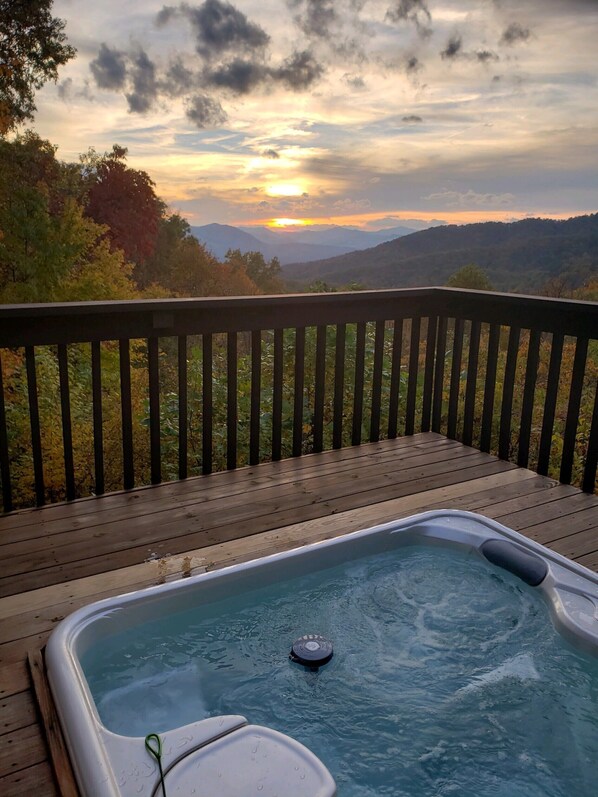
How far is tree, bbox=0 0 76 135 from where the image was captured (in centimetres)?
1143

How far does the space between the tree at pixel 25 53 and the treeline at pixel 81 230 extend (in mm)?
1175

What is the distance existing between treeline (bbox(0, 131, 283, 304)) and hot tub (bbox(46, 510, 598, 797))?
12635 millimetres

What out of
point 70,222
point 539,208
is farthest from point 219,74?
point 539,208

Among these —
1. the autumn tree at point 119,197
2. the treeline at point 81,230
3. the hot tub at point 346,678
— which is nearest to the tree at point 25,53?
the treeline at point 81,230

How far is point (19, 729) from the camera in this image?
141 centimetres

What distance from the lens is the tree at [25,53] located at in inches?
450

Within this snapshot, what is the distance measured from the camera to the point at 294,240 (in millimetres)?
24297

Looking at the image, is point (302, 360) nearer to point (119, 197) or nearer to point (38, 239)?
point (38, 239)

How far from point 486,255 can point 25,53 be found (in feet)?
42.6

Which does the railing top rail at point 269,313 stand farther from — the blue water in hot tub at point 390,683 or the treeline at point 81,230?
the treeline at point 81,230

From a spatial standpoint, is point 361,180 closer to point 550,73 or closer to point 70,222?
point 550,73

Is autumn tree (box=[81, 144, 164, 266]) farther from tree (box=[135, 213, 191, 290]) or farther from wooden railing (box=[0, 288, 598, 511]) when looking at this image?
wooden railing (box=[0, 288, 598, 511])

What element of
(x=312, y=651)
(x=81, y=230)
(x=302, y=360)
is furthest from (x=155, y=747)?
(x=81, y=230)

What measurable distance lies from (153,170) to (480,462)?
19576mm
